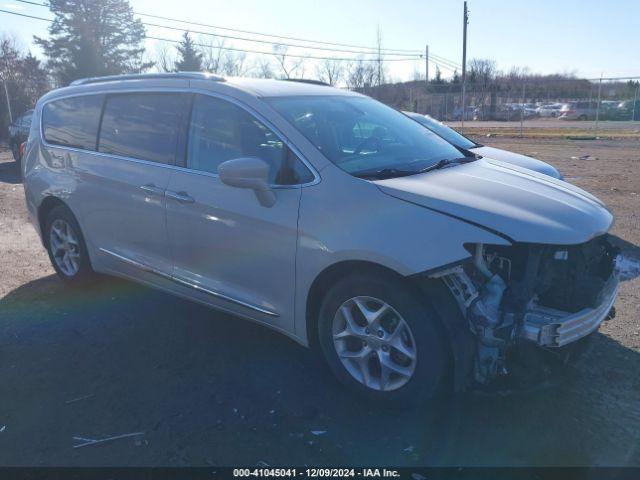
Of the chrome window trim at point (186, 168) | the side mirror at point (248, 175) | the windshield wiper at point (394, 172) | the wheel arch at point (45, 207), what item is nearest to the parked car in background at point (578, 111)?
the windshield wiper at point (394, 172)

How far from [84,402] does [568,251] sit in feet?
9.87

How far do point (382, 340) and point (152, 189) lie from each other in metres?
2.10

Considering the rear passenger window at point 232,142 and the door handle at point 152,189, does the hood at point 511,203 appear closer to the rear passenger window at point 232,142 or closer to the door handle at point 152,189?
the rear passenger window at point 232,142

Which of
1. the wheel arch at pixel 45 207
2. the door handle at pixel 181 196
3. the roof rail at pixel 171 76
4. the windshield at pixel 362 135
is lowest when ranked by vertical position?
the wheel arch at pixel 45 207

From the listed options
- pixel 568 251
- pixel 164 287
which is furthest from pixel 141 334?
pixel 568 251

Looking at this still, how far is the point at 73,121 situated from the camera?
520 centimetres

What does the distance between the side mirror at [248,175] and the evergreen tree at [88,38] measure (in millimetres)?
41727

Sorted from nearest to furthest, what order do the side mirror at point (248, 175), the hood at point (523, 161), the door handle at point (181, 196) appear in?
the side mirror at point (248, 175) → the door handle at point (181, 196) → the hood at point (523, 161)

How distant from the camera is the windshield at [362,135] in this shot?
11.9ft

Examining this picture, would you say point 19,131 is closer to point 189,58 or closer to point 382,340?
point 382,340

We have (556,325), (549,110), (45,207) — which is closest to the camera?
(556,325)

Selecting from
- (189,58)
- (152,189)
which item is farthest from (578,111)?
(152,189)

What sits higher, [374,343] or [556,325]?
[556,325]

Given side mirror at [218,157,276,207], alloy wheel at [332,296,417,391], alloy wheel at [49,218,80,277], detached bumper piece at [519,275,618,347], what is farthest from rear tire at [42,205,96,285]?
detached bumper piece at [519,275,618,347]
